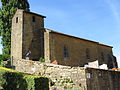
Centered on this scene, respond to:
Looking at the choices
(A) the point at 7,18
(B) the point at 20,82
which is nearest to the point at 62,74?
(B) the point at 20,82

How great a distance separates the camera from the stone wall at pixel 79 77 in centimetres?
1688

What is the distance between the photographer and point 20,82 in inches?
608

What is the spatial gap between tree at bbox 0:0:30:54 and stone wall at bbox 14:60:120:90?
1774 cm

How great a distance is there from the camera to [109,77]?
1869 cm

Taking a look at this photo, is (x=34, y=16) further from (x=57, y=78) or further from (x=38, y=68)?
(x=57, y=78)

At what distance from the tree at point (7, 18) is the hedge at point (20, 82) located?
69.3 ft

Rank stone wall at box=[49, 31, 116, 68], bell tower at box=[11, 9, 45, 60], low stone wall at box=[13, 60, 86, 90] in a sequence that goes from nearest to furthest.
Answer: low stone wall at box=[13, 60, 86, 90] < stone wall at box=[49, 31, 116, 68] < bell tower at box=[11, 9, 45, 60]

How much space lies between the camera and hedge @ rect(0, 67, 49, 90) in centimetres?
1487

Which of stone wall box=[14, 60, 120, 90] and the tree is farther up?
the tree

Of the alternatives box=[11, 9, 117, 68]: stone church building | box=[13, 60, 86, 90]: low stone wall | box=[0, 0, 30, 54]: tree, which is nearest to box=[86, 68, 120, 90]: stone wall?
box=[13, 60, 86, 90]: low stone wall

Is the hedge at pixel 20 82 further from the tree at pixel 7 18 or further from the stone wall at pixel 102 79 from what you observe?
the tree at pixel 7 18

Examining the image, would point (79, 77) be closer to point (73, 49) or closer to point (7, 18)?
point (73, 49)

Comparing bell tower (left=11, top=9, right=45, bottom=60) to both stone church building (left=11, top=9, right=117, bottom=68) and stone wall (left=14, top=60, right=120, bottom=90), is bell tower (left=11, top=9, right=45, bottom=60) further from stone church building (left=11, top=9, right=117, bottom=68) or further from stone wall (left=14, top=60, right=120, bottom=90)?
stone wall (left=14, top=60, right=120, bottom=90)

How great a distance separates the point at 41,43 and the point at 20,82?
17.3 meters
